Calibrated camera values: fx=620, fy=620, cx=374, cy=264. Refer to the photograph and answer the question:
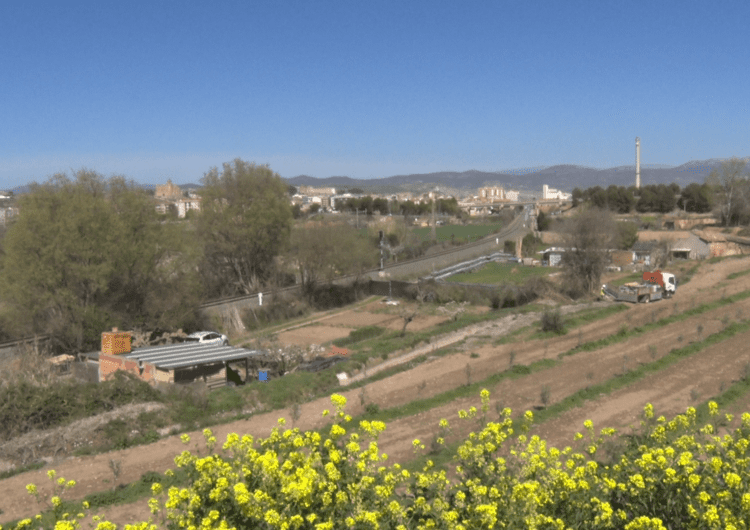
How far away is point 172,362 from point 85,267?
977 centimetres

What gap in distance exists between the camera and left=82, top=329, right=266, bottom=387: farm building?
16.0 m

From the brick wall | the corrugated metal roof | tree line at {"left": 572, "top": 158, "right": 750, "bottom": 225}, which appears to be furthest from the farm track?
tree line at {"left": 572, "top": 158, "right": 750, "bottom": 225}

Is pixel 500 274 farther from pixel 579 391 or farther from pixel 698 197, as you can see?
pixel 698 197

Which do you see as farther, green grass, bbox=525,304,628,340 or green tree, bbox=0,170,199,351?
green tree, bbox=0,170,199,351

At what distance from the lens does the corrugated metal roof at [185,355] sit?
16.2 meters

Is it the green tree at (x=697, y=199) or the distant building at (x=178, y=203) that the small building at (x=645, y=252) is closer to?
the distant building at (x=178, y=203)

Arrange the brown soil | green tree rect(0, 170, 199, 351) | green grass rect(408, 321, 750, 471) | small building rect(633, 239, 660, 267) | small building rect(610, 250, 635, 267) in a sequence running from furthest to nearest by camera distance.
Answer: small building rect(610, 250, 635, 267) < small building rect(633, 239, 660, 267) < the brown soil < green tree rect(0, 170, 199, 351) < green grass rect(408, 321, 750, 471)

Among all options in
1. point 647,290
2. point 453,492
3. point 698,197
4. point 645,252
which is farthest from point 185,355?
point 698,197

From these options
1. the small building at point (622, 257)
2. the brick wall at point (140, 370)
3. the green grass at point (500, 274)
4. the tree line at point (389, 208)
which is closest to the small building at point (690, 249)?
the small building at point (622, 257)

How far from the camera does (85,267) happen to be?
2366 centimetres

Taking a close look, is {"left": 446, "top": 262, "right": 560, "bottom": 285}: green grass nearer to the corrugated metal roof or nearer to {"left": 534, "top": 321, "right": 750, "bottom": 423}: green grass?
{"left": 534, "top": 321, "right": 750, "bottom": 423}: green grass

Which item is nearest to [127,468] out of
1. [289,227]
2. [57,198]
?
[57,198]

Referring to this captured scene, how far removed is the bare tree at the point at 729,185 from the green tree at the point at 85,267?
62136 millimetres

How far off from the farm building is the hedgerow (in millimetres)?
12052
